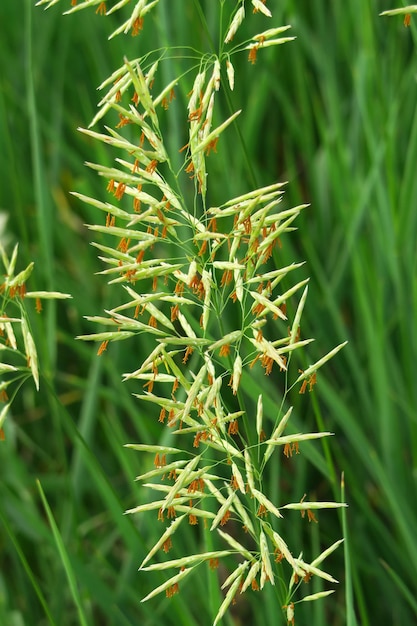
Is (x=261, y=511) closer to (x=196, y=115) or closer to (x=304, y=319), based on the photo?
(x=196, y=115)

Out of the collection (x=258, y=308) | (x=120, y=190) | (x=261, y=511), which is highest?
(x=120, y=190)

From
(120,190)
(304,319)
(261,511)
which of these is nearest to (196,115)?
(120,190)

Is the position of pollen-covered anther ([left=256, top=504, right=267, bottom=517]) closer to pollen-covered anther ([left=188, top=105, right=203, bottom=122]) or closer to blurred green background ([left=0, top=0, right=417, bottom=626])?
blurred green background ([left=0, top=0, right=417, bottom=626])

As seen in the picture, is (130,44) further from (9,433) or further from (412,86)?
(9,433)

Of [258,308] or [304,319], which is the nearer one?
[258,308]

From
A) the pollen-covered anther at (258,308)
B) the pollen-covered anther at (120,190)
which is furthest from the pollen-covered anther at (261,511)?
the pollen-covered anther at (120,190)

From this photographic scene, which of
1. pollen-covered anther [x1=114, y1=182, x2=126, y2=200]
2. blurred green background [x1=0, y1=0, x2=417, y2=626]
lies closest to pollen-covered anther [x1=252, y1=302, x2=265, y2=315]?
pollen-covered anther [x1=114, y1=182, x2=126, y2=200]

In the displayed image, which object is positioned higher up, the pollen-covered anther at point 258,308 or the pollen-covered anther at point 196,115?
the pollen-covered anther at point 196,115

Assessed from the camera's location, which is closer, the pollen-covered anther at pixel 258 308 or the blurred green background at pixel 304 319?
the pollen-covered anther at pixel 258 308

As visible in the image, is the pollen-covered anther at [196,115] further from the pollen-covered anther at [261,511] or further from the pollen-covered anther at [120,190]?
the pollen-covered anther at [261,511]
